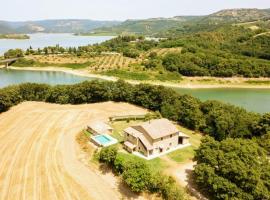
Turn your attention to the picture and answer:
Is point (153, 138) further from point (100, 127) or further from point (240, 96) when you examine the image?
point (240, 96)

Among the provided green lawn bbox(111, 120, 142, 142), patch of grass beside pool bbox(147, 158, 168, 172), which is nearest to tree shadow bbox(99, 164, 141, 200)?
patch of grass beside pool bbox(147, 158, 168, 172)

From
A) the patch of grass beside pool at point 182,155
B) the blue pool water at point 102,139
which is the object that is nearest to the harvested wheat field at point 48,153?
the blue pool water at point 102,139

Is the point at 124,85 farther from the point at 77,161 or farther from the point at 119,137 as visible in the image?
the point at 77,161

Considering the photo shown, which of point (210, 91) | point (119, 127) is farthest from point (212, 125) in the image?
point (210, 91)

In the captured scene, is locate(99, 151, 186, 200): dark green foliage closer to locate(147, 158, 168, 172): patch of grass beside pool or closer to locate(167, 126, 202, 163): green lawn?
locate(147, 158, 168, 172): patch of grass beside pool

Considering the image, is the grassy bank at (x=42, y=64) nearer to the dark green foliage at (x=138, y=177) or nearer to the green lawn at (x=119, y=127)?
the green lawn at (x=119, y=127)

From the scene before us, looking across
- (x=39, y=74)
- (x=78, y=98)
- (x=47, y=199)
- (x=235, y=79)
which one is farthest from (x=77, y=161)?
(x=39, y=74)
